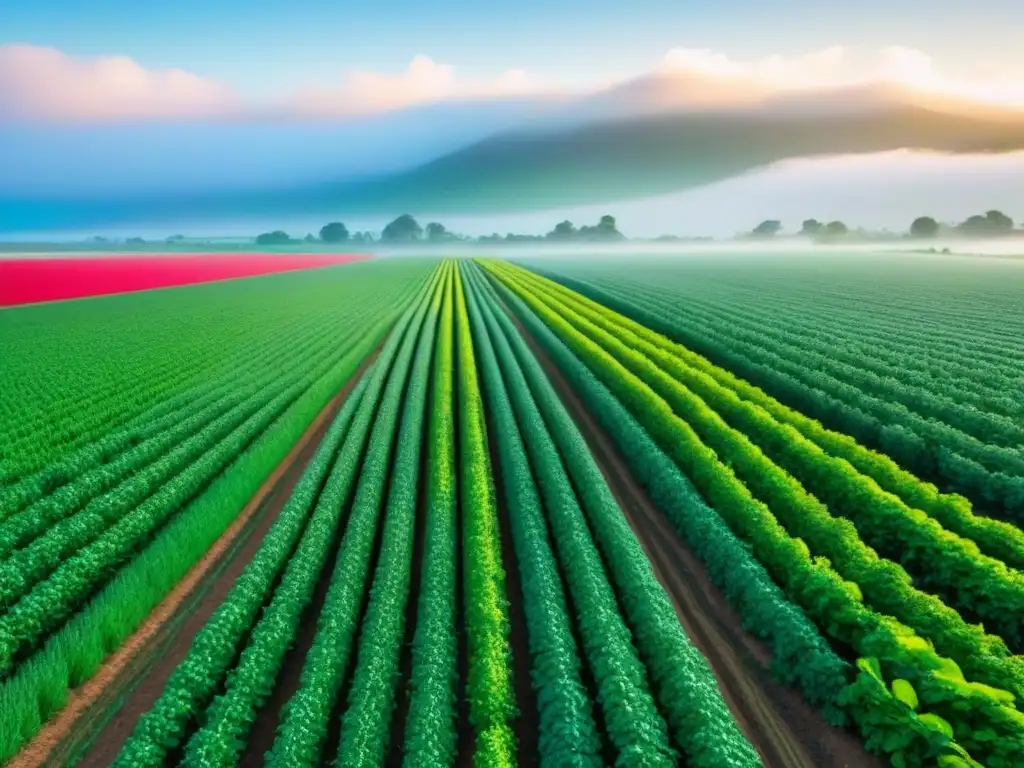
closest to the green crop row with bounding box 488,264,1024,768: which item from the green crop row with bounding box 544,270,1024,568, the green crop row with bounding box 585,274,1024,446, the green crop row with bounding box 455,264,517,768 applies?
the green crop row with bounding box 544,270,1024,568

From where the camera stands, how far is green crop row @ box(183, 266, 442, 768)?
641 centimetres

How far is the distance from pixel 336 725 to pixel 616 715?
327cm

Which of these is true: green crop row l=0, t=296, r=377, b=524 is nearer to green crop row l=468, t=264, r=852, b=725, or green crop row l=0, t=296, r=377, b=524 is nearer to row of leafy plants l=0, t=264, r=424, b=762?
row of leafy plants l=0, t=264, r=424, b=762

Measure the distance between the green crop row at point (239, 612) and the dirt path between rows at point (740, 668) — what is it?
6.17 metres

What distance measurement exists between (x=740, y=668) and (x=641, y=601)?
1.55 metres

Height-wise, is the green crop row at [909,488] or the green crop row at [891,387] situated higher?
the green crop row at [891,387]

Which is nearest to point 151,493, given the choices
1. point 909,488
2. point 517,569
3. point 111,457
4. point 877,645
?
point 111,457

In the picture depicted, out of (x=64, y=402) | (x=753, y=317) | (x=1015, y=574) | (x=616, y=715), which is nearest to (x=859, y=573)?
(x=1015, y=574)

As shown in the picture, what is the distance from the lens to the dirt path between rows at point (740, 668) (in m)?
7.03

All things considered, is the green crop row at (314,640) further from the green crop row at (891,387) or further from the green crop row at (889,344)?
the green crop row at (889,344)

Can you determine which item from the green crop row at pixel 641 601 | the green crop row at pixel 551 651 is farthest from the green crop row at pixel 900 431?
the green crop row at pixel 551 651

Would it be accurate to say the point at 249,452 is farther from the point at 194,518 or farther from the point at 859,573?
the point at 859,573

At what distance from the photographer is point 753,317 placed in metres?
33.4

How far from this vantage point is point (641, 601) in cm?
851
